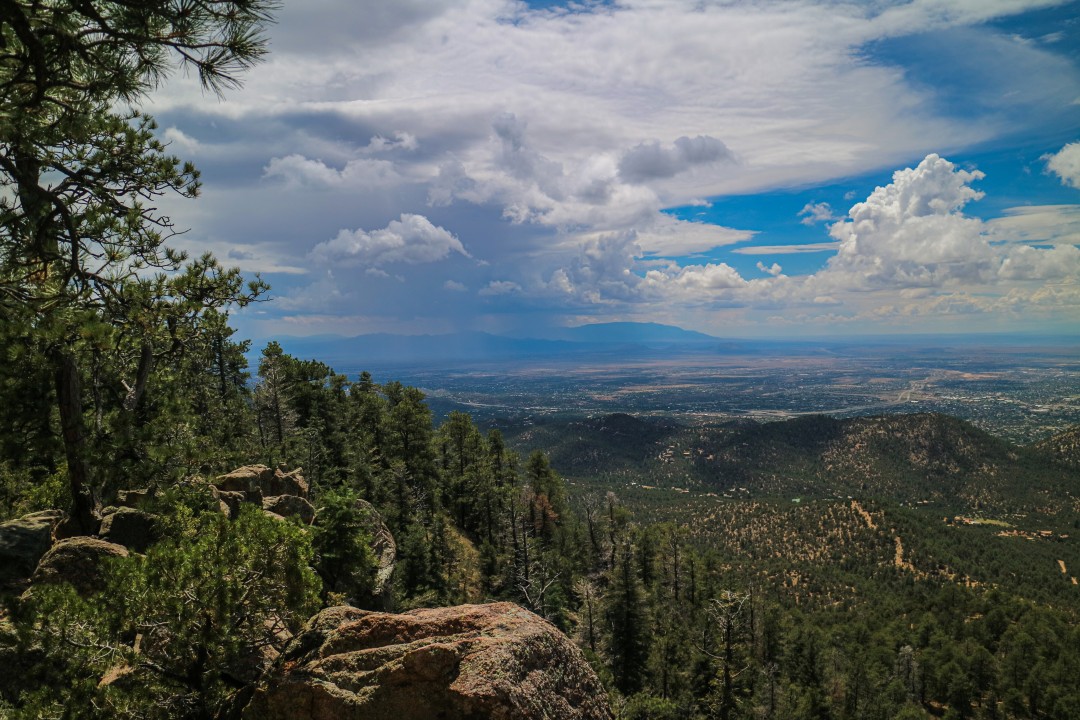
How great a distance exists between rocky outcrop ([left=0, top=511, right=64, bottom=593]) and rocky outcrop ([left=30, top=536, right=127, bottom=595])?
1.87ft

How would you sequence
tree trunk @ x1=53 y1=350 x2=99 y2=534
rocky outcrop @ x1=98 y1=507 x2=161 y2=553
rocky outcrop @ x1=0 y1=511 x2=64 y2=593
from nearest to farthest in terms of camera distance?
rocky outcrop @ x1=0 y1=511 x2=64 y2=593 → tree trunk @ x1=53 y1=350 x2=99 y2=534 → rocky outcrop @ x1=98 y1=507 x2=161 y2=553

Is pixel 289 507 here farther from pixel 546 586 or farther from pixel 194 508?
pixel 546 586

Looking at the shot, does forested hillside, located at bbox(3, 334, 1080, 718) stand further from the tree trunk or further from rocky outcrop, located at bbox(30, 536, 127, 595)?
rocky outcrop, located at bbox(30, 536, 127, 595)

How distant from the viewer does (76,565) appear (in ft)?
30.8

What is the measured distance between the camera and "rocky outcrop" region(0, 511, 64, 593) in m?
9.55

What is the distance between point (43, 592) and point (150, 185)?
733 centimetres

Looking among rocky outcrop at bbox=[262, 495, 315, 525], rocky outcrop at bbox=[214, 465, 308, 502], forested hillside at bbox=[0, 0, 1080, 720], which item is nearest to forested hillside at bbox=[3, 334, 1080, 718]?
forested hillside at bbox=[0, 0, 1080, 720]

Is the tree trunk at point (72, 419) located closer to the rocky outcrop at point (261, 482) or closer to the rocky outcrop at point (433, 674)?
the rocky outcrop at point (261, 482)

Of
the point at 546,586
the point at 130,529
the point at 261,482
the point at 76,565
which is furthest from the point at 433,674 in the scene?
the point at 546,586

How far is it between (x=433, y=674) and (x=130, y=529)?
9.38 meters

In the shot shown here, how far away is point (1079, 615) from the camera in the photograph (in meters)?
88.6

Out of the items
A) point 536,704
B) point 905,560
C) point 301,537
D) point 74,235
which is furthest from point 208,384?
point 905,560

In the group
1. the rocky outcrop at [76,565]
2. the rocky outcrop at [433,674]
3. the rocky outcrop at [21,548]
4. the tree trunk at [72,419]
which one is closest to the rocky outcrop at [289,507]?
the tree trunk at [72,419]

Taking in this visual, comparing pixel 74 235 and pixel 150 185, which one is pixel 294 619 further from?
pixel 150 185
